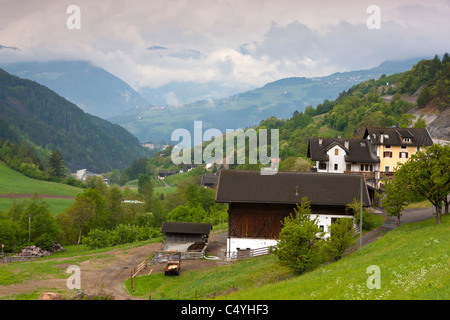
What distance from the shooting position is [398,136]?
2675 inches

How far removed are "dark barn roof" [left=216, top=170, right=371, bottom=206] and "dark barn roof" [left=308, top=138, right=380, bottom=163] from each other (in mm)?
20010

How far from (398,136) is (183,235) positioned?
4051 centimetres

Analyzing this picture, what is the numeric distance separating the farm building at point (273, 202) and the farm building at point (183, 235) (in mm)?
5856

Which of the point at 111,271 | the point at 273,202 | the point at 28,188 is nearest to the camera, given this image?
the point at 111,271

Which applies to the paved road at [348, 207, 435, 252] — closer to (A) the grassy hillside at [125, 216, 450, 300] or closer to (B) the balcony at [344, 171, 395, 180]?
(A) the grassy hillside at [125, 216, 450, 300]

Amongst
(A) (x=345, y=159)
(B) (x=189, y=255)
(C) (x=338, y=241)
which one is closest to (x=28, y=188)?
(B) (x=189, y=255)

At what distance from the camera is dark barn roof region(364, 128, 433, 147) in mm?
67000

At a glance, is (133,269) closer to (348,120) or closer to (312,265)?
(312,265)

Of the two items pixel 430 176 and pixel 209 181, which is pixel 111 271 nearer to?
pixel 430 176

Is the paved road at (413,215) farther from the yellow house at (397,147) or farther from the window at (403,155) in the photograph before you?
the window at (403,155)

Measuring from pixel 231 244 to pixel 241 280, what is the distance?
41.4 ft

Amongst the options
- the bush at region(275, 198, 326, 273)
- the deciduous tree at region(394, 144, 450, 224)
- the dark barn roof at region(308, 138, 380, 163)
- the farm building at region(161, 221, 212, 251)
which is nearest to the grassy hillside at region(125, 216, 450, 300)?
the bush at region(275, 198, 326, 273)

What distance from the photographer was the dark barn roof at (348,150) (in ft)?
217

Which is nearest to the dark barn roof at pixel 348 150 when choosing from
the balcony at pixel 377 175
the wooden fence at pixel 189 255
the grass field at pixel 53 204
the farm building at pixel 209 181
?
the balcony at pixel 377 175
